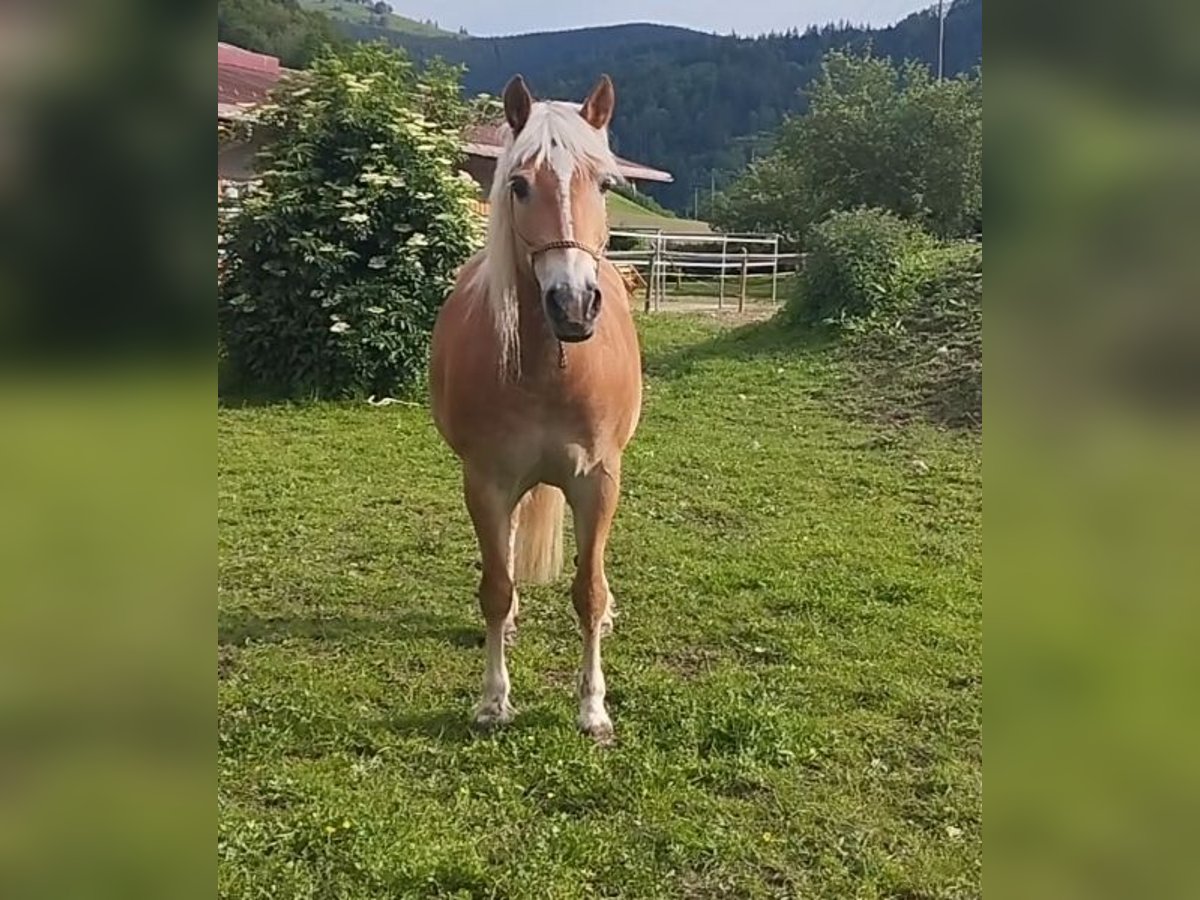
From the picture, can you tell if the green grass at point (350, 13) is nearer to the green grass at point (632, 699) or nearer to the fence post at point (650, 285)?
the green grass at point (632, 699)

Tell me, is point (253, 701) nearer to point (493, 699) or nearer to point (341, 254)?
point (493, 699)

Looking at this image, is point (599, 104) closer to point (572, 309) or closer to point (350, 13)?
point (572, 309)

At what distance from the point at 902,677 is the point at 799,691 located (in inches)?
16.2

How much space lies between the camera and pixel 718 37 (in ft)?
241

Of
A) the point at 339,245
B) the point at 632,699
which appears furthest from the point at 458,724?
the point at 339,245

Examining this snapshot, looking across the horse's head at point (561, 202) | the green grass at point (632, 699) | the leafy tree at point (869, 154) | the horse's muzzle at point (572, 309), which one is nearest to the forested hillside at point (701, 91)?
the leafy tree at point (869, 154)

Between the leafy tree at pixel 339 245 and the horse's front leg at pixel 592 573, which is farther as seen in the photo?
the leafy tree at pixel 339 245

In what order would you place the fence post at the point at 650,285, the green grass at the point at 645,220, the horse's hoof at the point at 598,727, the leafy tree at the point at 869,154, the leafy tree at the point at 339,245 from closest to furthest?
the horse's hoof at the point at 598,727
the leafy tree at the point at 339,245
the fence post at the point at 650,285
the leafy tree at the point at 869,154
the green grass at the point at 645,220

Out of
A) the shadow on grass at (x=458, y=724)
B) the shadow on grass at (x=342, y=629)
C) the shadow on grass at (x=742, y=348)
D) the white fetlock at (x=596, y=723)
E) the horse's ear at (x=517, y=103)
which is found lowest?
the shadow on grass at (x=458, y=724)

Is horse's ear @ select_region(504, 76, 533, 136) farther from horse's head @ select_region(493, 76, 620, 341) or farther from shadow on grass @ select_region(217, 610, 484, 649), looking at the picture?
shadow on grass @ select_region(217, 610, 484, 649)

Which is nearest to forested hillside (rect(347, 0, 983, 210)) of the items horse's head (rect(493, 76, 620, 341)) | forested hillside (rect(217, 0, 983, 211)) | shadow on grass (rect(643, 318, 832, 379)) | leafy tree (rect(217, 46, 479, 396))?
forested hillside (rect(217, 0, 983, 211))

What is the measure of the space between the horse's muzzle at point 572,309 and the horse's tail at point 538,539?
60.3 inches

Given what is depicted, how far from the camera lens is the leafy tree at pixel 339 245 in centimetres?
901
